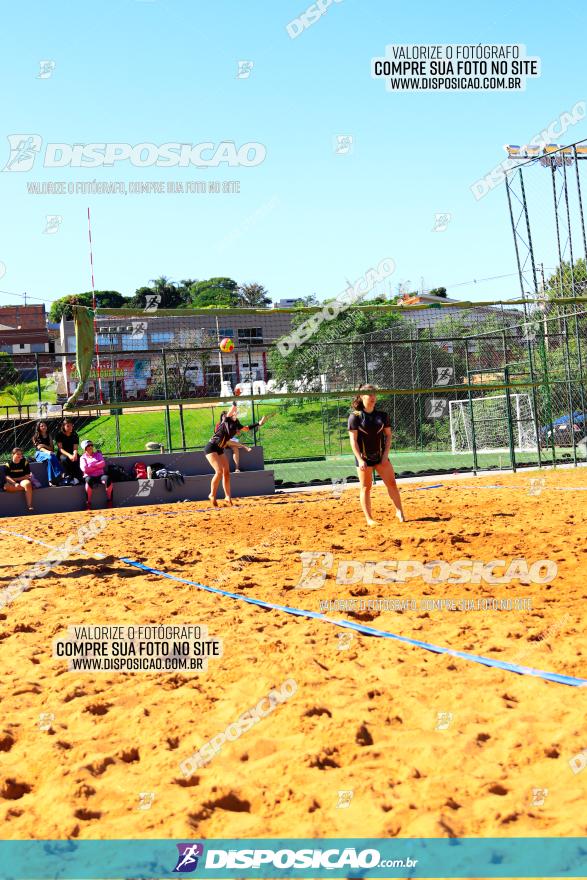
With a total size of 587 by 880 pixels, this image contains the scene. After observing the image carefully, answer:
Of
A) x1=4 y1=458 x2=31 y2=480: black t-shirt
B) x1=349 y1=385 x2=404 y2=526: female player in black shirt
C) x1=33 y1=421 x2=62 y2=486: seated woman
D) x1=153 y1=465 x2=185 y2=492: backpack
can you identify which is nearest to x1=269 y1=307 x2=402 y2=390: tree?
x1=153 y1=465 x2=185 y2=492: backpack

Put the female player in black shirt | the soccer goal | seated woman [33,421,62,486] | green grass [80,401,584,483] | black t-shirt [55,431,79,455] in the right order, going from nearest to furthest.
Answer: the female player in black shirt < black t-shirt [55,431,79,455] < seated woman [33,421,62,486] < green grass [80,401,584,483] < the soccer goal

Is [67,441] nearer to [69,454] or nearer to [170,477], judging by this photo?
[69,454]

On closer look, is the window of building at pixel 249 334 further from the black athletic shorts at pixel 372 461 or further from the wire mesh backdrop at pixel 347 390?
the black athletic shorts at pixel 372 461

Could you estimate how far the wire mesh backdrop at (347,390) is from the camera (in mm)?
18927

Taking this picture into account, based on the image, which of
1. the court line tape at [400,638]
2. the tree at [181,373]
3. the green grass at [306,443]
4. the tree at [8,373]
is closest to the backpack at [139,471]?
the tree at [181,373]

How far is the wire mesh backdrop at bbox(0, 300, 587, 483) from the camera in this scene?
18927 millimetres

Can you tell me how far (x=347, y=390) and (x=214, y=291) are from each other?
3054 inches

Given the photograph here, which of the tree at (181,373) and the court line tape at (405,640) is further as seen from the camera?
the tree at (181,373)

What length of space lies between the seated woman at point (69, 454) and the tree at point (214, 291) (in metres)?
68.1

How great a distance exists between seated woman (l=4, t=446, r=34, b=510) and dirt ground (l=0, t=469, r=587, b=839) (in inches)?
316

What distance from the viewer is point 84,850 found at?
2.93 metres

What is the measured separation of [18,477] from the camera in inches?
623

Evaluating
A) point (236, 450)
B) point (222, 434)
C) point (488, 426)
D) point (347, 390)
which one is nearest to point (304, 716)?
point (222, 434)

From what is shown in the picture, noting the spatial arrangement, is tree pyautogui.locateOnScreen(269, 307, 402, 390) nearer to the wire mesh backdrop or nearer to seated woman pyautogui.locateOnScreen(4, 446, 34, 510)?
the wire mesh backdrop
